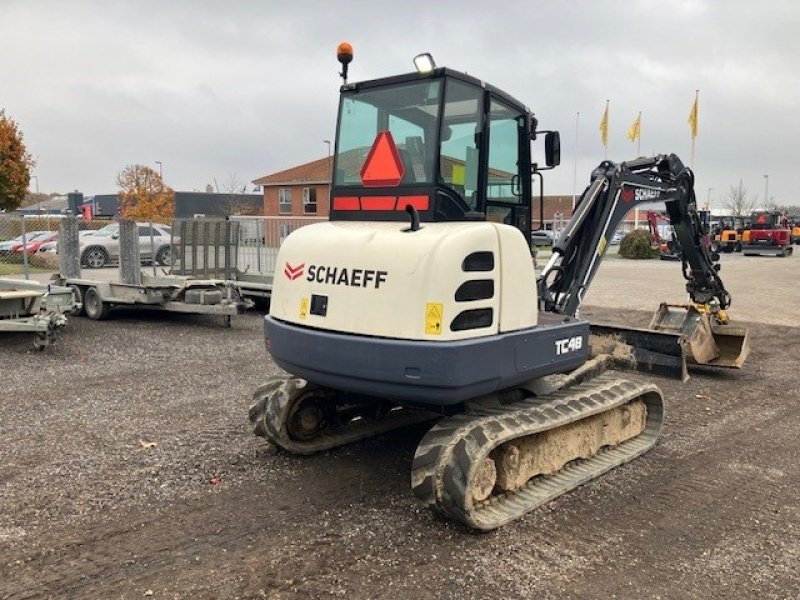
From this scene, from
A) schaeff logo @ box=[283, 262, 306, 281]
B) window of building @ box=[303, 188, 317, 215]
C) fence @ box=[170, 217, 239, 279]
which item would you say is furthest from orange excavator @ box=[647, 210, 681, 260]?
window of building @ box=[303, 188, 317, 215]

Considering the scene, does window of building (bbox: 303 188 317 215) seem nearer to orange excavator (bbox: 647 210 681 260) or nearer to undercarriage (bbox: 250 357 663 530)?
orange excavator (bbox: 647 210 681 260)

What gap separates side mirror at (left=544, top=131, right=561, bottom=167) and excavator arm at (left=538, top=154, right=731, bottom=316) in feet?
4.27

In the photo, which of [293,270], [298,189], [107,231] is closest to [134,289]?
[107,231]

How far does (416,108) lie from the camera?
185 inches

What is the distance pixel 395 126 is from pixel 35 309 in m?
7.45

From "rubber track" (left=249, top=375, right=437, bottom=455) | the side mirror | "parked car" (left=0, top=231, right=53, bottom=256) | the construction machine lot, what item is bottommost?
the construction machine lot

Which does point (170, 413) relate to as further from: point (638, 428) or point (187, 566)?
point (638, 428)

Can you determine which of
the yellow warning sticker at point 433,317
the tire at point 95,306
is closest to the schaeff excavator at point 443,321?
the yellow warning sticker at point 433,317

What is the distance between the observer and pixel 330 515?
4438 millimetres

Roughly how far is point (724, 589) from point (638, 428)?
2376mm

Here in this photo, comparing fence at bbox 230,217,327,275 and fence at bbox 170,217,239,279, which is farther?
fence at bbox 230,217,327,275

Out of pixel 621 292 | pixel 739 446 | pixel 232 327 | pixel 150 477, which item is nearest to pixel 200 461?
pixel 150 477

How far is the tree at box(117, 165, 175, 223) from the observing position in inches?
1906

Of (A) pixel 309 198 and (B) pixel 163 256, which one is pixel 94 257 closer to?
(B) pixel 163 256
